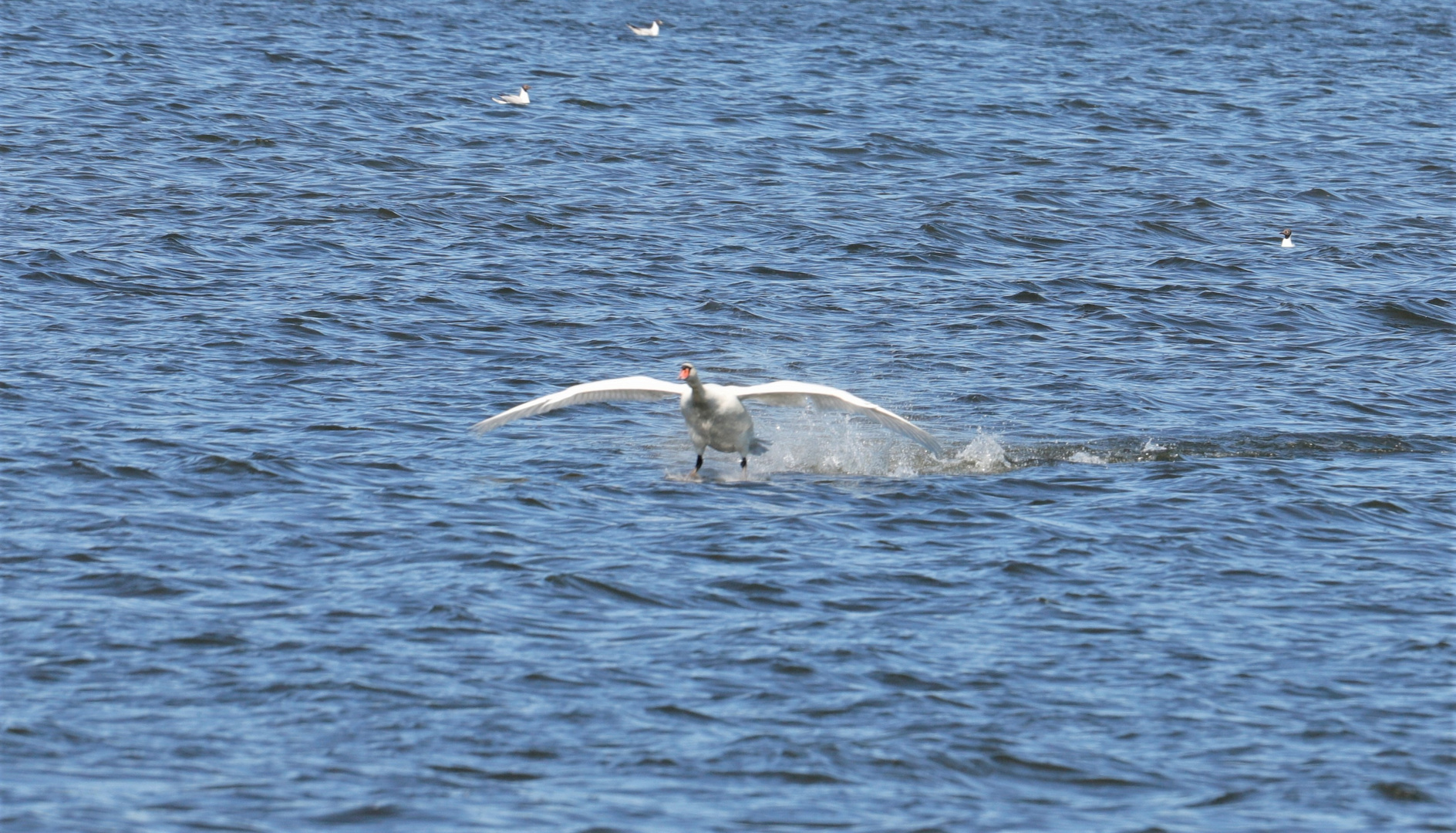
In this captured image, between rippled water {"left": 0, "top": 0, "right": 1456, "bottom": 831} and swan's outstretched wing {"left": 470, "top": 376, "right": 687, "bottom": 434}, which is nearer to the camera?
rippled water {"left": 0, "top": 0, "right": 1456, "bottom": 831}

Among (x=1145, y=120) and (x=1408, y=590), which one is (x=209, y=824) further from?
(x=1145, y=120)

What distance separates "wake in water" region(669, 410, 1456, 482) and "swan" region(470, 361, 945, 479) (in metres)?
0.41

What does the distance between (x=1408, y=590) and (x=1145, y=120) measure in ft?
74.9

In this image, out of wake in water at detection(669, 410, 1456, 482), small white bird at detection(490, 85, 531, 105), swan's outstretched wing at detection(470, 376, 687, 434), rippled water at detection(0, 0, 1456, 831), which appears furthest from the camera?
small white bird at detection(490, 85, 531, 105)

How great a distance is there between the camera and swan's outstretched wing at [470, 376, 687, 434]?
15.6 metres

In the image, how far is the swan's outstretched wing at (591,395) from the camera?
51.1ft

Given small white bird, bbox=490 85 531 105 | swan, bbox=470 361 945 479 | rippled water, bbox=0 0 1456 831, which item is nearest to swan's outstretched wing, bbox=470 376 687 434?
swan, bbox=470 361 945 479

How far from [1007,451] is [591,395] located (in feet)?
12.1

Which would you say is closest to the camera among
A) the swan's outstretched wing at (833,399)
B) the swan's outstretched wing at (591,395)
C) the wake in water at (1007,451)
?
the swan's outstretched wing at (833,399)

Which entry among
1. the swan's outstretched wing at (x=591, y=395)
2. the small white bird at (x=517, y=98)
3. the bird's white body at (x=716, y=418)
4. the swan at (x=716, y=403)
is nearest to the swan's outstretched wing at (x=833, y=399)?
the swan at (x=716, y=403)

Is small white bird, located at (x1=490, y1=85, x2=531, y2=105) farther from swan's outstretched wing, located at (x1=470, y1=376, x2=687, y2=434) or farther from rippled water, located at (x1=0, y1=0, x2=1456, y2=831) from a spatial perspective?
swan's outstretched wing, located at (x1=470, y1=376, x2=687, y2=434)

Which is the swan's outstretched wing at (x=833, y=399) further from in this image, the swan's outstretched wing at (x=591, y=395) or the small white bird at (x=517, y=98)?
the small white bird at (x=517, y=98)

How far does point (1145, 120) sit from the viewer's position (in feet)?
114

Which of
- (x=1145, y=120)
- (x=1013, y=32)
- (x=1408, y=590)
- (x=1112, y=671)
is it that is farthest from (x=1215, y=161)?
(x=1112, y=671)
